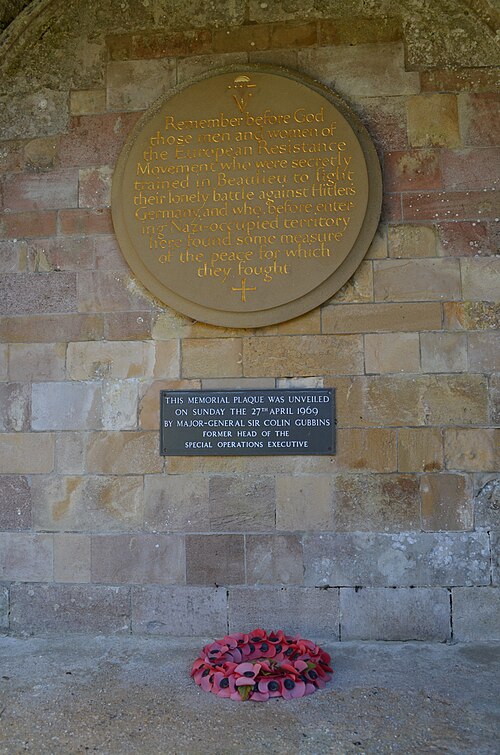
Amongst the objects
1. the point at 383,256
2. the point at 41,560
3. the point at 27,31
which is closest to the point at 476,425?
the point at 383,256

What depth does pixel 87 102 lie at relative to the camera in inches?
146

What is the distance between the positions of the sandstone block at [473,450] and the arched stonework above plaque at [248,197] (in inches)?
37.3

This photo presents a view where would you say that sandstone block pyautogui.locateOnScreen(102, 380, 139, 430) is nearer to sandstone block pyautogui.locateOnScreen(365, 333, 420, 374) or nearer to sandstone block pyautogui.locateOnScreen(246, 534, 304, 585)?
sandstone block pyautogui.locateOnScreen(246, 534, 304, 585)

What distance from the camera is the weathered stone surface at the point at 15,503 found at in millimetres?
3547

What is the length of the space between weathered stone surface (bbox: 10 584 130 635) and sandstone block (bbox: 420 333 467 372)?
6.17 ft

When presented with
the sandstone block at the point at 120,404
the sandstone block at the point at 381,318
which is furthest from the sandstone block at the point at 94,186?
the sandstone block at the point at 381,318

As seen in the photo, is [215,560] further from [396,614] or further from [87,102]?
[87,102]

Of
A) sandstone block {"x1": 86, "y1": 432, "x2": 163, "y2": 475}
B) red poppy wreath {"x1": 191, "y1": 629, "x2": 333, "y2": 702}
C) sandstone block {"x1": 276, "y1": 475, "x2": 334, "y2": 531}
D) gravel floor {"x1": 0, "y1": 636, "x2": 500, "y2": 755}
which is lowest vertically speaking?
gravel floor {"x1": 0, "y1": 636, "x2": 500, "y2": 755}

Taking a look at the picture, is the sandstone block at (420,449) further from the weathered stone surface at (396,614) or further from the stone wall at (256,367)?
the weathered stone surface at (396,614)

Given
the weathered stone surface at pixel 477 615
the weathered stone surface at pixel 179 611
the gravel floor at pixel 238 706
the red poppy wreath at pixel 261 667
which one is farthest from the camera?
the weathered stone surface at pixel 179 611

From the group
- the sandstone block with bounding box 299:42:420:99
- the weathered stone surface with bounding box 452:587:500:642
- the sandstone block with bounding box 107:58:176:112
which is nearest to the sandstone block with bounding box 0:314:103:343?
the sandstone block with bounding box 107:58:176:112

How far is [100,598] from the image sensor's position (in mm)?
3467

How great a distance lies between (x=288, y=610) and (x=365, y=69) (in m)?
2.75

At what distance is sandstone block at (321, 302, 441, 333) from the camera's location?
3.46m
